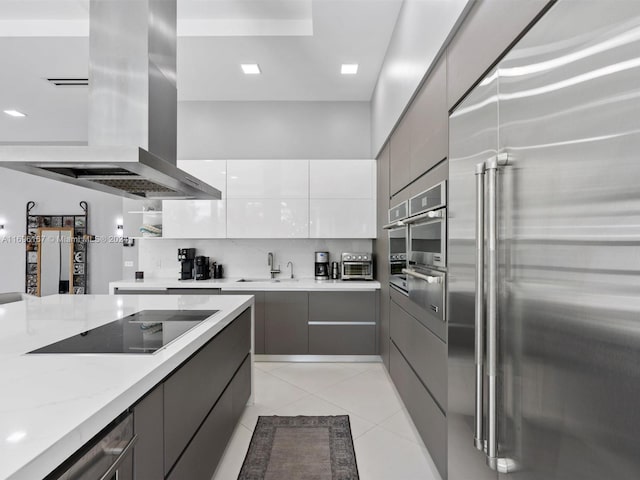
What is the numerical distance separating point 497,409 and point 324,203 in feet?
9.69

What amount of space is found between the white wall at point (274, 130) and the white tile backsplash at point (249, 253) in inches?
42.2

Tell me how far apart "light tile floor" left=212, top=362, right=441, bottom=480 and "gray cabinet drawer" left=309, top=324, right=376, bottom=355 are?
14cm

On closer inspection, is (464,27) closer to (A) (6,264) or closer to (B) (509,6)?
(B) (509,6)

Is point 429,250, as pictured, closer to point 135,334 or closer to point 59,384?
point 135,334

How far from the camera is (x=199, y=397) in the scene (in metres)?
1.50

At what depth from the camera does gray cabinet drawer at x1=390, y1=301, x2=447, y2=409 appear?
172cm

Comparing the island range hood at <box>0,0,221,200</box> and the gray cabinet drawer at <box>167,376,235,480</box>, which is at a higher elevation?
the island range hood at <box>0,0,221,200</box>

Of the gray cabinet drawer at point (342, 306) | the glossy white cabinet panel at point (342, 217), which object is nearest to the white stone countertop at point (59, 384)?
the gray cabinet drawer at point (342, 306)

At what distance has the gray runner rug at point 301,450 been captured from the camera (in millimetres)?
1893

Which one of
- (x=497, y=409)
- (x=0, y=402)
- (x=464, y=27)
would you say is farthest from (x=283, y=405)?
(x=464, y=27)

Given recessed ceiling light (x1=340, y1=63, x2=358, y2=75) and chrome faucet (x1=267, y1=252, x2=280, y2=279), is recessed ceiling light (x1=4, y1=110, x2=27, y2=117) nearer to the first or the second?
chrome faucet (x1=267, y1=252, x2=280, y2=279)

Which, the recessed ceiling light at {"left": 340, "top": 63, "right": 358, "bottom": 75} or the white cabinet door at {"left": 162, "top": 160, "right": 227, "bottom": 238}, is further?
the white cabinet door at {"left": 162, "top": 160, "right": 227, "bottom": 238}

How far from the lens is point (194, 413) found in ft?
4.75

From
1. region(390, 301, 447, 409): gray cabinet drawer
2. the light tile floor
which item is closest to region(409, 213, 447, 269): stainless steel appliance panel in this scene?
region(390, 301, 447, 409): gray cabinet drawer
